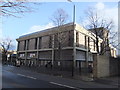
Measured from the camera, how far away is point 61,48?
27078 mm

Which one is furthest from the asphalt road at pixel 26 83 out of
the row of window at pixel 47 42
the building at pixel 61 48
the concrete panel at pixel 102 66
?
the row of window at pixel 47 42

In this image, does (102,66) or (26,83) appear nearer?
(26,83)

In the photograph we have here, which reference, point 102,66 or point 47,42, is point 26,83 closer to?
point 102,66

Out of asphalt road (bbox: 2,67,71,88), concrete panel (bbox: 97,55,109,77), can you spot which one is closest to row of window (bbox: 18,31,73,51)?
concrete panel (bbox: 97,55,109,77)

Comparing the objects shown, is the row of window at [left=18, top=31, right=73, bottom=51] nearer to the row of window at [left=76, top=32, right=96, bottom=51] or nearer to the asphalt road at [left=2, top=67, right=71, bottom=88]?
the row of window at [left=76, top=32, right=96, bottom=51]

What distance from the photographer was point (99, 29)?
26859 mm

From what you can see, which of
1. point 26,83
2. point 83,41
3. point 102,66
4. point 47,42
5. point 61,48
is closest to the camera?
point 26,83

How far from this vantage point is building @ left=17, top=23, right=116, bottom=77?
28633mm

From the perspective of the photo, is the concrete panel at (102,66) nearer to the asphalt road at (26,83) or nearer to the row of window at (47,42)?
the asphalt road at (26,83)

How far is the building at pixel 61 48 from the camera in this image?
93.9 feet

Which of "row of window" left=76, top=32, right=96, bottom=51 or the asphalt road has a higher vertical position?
"row of window" left=76, top=32, right=96, bottom=51

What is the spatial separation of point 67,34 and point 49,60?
10.3 m

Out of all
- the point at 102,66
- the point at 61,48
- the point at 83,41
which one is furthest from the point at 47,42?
the point at 102,66

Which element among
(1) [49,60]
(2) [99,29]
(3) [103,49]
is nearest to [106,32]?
(2) [99,29]
